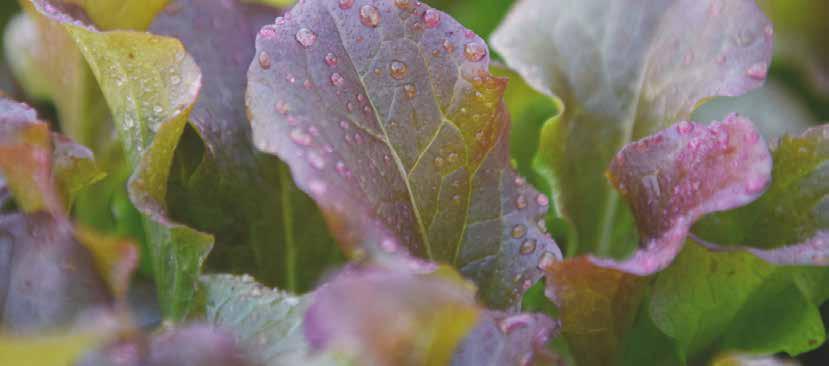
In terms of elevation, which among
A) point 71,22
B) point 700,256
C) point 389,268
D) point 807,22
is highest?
point 71,22

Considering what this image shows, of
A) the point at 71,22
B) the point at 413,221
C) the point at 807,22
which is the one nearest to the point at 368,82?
the point at 413,221

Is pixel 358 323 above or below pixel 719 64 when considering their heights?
above

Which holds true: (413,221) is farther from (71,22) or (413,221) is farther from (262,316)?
(71,22)

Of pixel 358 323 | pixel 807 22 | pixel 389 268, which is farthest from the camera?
pixel 807 22

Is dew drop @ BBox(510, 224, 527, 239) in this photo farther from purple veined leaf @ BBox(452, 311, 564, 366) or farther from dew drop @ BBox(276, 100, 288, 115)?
dew drop @ BBox(276, 100, 288, 115)

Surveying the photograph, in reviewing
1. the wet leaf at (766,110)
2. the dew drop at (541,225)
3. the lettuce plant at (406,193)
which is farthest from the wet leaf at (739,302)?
the wet leaf at (766,110)

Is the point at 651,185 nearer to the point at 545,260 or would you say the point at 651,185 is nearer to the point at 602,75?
the point at 545,260

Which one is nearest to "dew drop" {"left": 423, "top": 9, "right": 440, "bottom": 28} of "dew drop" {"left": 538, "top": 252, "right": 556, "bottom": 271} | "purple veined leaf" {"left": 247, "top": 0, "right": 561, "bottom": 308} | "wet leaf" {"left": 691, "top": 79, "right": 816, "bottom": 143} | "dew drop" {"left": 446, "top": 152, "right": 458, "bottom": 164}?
"purple veined leaf" {"left": 247, "top": 0, "right": 561, "bottom": 308}
